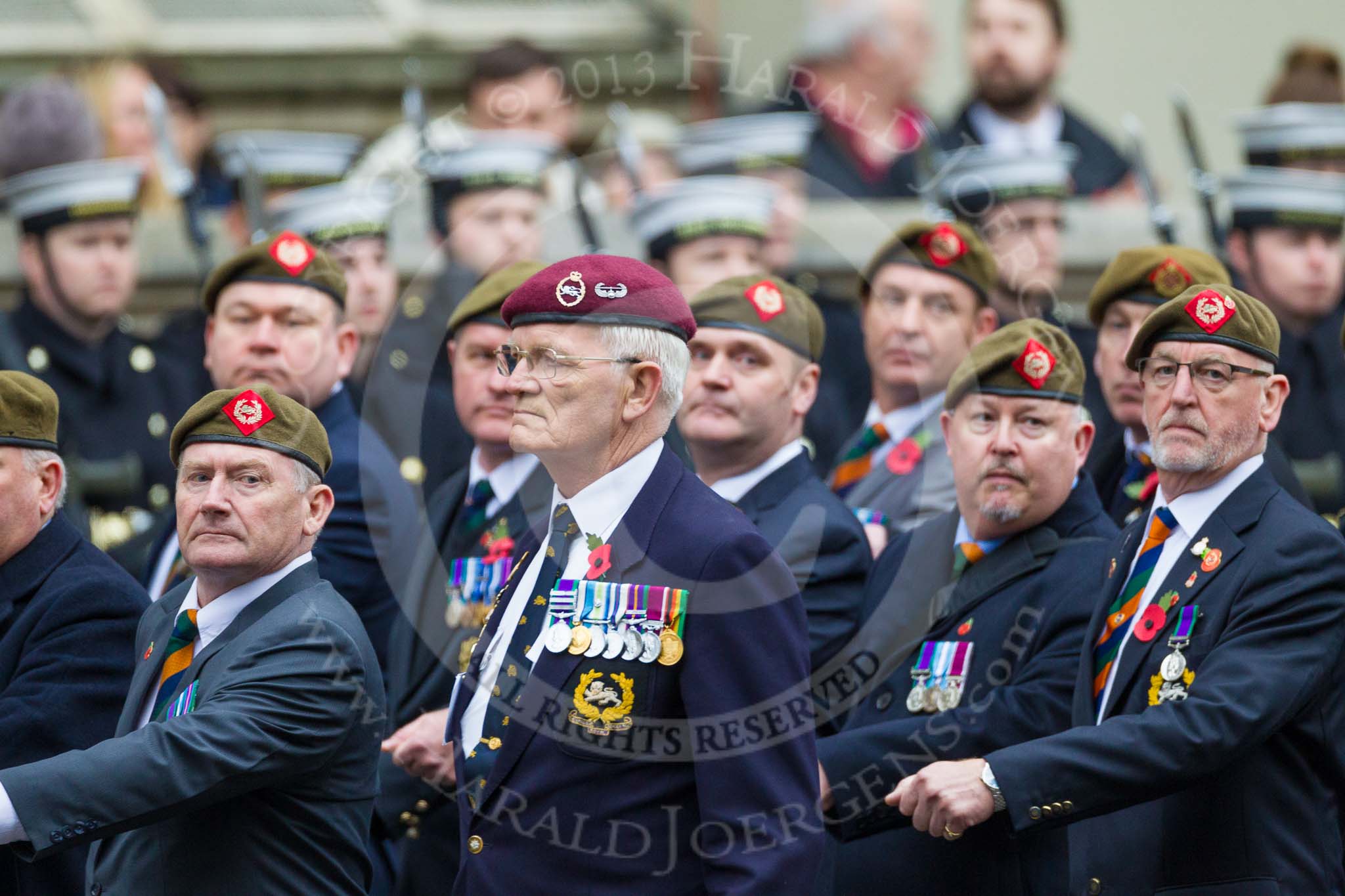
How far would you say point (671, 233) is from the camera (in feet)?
25.9

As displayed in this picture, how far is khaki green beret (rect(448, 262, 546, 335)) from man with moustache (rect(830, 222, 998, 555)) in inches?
47.2

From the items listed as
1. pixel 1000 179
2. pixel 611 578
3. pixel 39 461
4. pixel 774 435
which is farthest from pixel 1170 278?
pixel 39 461

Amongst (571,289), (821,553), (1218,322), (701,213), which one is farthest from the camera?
(701,213)

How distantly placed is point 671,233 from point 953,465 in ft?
7.90

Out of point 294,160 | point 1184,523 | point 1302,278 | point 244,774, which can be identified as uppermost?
point 294,160

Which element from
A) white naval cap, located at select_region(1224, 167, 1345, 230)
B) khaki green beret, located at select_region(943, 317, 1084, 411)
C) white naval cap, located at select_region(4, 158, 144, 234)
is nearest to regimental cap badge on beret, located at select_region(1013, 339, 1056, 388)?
khaki green beret, located at select_region(943, 317, 1084, 411)

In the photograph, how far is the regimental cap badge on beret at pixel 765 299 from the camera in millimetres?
6250

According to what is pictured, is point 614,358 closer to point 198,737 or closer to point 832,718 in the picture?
point 198,737

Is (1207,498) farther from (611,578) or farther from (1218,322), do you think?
(611,578)

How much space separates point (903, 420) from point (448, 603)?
63.9 inches

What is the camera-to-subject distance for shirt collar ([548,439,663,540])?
14.8 ft

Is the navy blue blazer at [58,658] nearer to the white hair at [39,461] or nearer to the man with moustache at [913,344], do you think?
the white hair at [39,461]

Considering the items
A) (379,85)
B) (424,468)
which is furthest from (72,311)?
(379,85)

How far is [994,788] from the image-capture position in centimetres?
478
